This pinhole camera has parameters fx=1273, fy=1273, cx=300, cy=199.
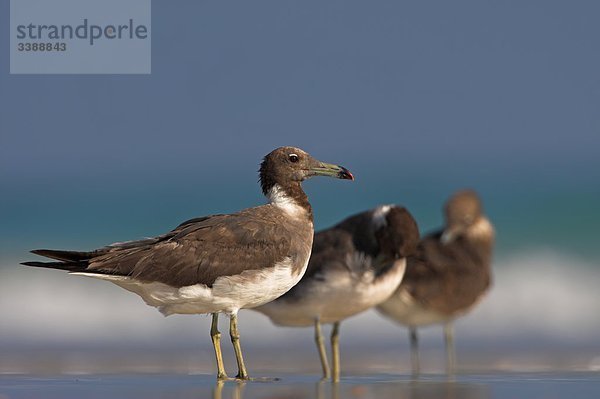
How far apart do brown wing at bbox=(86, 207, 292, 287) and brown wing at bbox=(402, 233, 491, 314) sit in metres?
4.61

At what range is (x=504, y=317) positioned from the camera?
20.0 metres

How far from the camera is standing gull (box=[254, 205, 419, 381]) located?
38.1 ft

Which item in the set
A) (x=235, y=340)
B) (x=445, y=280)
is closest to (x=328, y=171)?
(x=235, y=340)

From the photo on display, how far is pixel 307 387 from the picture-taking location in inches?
368

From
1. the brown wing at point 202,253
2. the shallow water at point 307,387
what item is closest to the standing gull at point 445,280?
the shallow water at point 307,387

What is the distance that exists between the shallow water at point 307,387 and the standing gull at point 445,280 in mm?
3238

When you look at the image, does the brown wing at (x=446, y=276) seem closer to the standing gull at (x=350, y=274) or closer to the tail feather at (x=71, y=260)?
the standing gull at (x=350, y=274)

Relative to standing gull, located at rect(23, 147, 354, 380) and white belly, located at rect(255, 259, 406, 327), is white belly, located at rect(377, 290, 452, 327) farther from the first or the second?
standing gull, located at rect(23, 147, 354, 380)

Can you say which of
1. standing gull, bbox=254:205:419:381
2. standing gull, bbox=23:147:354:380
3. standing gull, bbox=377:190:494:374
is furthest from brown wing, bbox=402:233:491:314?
standing gull, bbox=23:147:354:380

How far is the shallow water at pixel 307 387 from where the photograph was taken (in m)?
8.75

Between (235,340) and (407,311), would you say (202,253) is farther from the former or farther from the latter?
(407,311)

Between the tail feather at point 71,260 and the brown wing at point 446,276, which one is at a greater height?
the brown wing at point 446,276

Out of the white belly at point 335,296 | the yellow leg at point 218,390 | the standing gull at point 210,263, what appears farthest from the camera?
the white belly at point 335,296

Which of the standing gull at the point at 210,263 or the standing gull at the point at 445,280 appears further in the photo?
the standing gull at the point at 445,280
